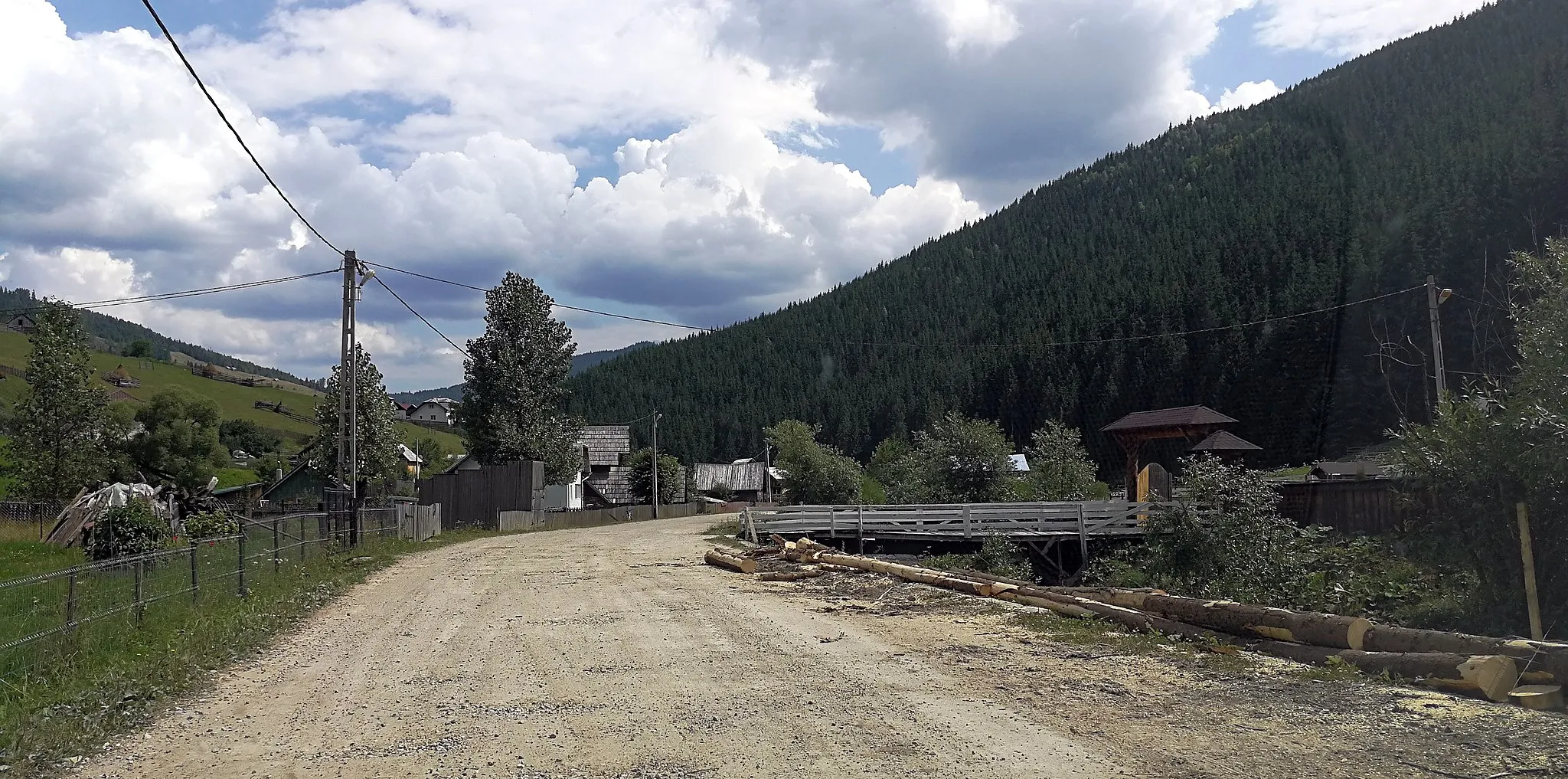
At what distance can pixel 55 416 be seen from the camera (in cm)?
3866

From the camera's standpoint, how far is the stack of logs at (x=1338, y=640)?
24.4ft

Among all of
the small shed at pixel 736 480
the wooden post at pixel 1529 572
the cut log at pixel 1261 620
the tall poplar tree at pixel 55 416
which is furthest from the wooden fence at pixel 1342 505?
the small shed at pixel 736 480

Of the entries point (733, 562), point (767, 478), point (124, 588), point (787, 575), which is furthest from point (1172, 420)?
point (767, 478)

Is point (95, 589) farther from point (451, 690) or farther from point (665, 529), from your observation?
point (665, 529)

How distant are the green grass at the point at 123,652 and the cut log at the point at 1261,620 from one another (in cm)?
984

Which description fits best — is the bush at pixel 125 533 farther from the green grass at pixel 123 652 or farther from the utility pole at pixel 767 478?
the utility pole at pixel 767 478

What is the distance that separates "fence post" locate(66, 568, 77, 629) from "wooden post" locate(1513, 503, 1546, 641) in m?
17.0

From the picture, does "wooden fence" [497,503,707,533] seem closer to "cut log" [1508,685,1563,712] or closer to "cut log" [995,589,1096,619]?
"cut log" [995,589,1096,619]

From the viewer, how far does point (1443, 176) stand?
48.5 m

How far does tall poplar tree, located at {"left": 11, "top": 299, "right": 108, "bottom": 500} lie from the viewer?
38500mm

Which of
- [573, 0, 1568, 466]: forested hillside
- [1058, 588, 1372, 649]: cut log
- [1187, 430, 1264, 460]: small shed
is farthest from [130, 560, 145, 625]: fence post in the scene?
[573, 0, 1568, 466]: forested hillside

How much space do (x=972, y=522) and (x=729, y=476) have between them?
244ft

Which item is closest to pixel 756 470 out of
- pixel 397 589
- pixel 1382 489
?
pixel 1382 489

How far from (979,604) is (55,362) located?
3915 centimetres
